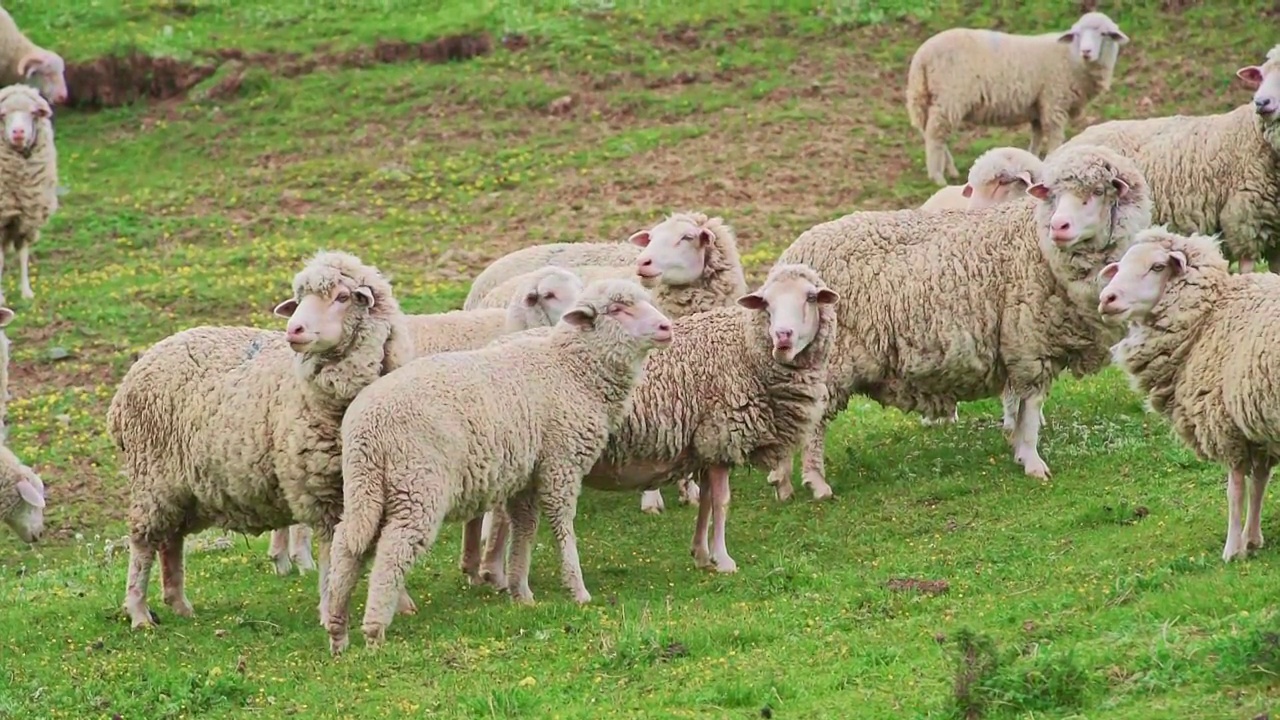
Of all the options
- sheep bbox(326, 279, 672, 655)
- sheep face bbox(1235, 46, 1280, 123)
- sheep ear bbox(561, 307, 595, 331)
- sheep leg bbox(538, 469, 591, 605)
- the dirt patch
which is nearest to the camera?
sheep bbox(326, 279, 672, 655)

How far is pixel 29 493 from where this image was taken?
1283 centimetres

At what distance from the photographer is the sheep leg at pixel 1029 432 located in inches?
486

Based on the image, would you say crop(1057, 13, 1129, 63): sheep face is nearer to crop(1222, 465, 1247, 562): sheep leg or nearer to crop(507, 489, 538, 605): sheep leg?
crop(1222, 465, 1247, 562): sheep leg

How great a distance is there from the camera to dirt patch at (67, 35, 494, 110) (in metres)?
25.2

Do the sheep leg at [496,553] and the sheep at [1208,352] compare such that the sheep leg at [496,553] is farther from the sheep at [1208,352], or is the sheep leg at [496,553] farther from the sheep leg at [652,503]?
the sheep at [1208,352]

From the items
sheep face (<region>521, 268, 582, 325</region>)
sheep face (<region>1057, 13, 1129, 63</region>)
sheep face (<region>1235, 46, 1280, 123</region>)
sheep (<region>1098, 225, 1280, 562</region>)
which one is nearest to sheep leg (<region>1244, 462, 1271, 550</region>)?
sheep (<region>1098, 225, 1280, 562</region>)

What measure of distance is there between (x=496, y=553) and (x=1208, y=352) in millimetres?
4272

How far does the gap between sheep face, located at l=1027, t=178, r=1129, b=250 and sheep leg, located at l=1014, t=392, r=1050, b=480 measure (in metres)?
1.06

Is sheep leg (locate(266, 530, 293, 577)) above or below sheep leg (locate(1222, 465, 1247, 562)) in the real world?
below

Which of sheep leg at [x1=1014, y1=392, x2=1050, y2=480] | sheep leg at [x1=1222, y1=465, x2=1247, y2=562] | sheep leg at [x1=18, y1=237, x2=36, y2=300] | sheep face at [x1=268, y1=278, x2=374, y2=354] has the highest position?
sheep face at [x1=268, y1=278, x2=374, y2=354]

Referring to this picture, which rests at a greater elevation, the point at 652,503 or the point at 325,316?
the point at 325,316

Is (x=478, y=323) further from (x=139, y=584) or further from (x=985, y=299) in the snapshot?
(x=985, y=299)

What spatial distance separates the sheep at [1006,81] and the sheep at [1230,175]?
6.34m

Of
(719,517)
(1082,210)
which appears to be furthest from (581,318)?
(1082,210)
